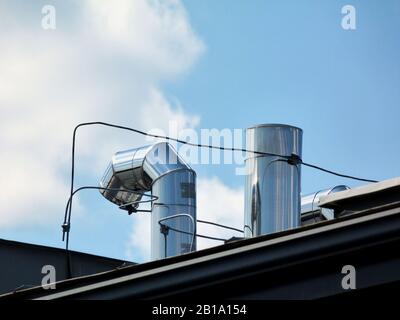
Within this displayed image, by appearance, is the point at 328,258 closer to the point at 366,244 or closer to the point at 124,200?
the point at 366,244

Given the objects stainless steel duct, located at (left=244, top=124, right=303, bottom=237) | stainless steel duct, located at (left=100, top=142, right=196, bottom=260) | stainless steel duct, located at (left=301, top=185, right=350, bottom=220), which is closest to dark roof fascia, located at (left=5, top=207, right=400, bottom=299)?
stainless steel duct, located at (left=244, top=124, right=303, bottom=237)

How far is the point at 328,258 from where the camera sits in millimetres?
6559

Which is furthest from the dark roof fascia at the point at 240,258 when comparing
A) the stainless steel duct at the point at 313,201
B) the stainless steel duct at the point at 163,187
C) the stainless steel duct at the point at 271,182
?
the stainless steel duct at the point at 313,201

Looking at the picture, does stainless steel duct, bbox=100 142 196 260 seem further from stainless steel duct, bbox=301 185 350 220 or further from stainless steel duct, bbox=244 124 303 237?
stainless steel duct, bbox=301 185 350 220

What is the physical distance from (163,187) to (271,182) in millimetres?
2042

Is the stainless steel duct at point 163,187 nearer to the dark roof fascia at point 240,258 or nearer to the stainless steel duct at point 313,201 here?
the stainless steel duct at point 313,201

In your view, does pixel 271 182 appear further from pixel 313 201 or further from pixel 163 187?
pixel 313 201

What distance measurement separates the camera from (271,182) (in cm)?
1240

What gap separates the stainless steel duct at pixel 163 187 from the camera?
13617 mm

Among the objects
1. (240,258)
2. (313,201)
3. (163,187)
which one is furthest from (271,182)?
(240,258)

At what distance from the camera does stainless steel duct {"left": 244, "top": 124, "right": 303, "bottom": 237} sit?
1224 cm

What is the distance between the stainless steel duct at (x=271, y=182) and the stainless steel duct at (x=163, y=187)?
4.42ft

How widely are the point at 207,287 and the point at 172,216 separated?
6982 millimetres
